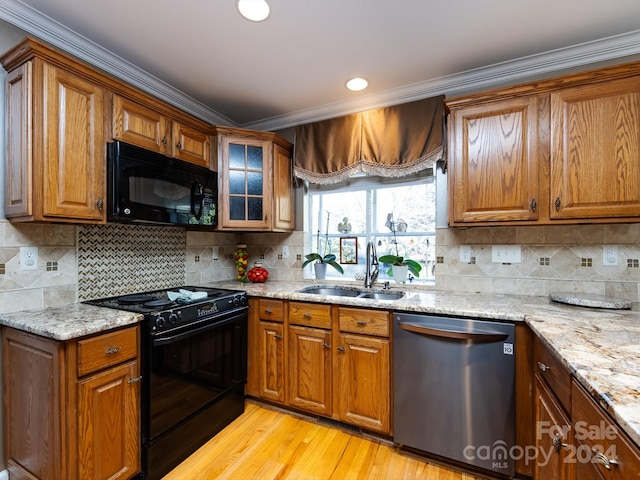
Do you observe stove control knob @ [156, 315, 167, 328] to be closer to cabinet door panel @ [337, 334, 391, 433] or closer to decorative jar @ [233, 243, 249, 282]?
cabinet door panel @ [337, 334, 391, 433]

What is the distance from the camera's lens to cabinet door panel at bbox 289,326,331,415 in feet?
7.02

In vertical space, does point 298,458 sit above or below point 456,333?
below

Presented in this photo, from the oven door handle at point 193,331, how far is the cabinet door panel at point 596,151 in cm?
212

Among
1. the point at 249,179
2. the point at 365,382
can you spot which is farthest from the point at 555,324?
the point at 249,179

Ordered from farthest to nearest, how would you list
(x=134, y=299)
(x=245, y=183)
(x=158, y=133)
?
(x=245, y=183) → (x=158, y=133) → (x=134, y=299)

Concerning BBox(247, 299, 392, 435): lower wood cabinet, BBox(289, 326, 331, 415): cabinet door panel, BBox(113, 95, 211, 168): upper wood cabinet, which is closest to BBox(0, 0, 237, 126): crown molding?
BBox(113, 95, 211, 168): upper wood cabinet

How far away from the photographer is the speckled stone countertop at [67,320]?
1.36 m

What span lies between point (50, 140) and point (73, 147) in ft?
0.33

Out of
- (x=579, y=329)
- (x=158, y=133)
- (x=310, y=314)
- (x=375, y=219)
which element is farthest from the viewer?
(x=375, y=219)

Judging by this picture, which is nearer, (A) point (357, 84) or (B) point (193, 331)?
(B) point (193, 331)

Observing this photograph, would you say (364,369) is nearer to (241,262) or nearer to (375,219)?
(375,219)

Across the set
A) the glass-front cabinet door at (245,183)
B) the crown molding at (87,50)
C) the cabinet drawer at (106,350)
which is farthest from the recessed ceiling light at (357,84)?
the cabinet drawer at (106,350)

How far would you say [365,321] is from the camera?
2.00m

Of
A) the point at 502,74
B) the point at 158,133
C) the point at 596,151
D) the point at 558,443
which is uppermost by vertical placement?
the point at 502,74
